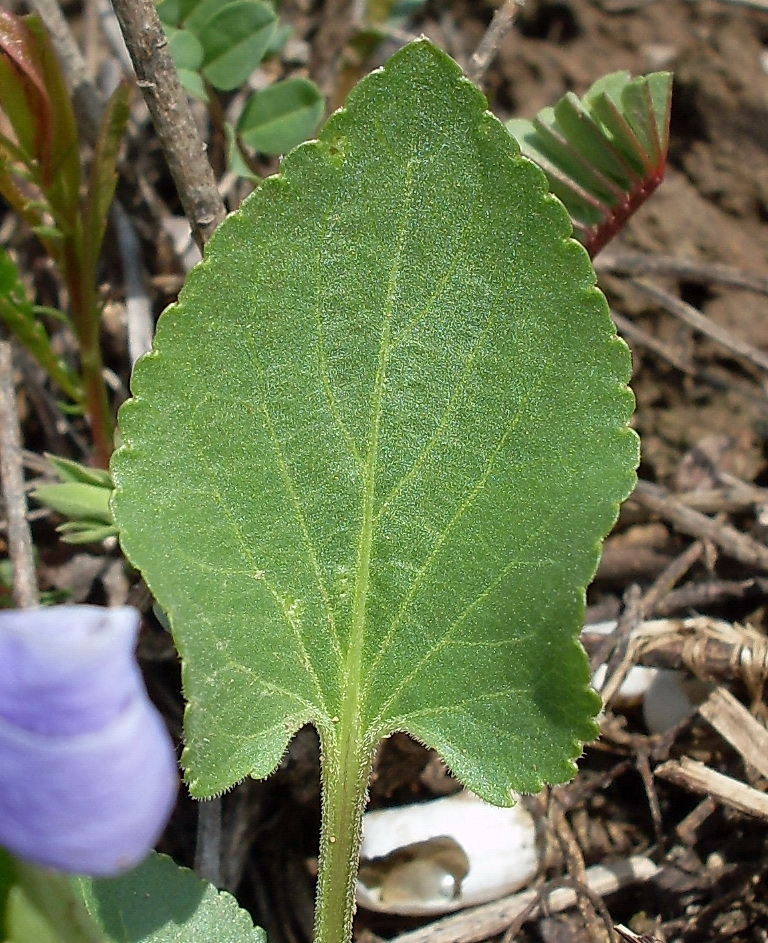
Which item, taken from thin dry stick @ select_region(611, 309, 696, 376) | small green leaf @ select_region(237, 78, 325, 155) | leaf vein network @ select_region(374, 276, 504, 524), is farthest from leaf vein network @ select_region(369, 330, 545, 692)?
thin dry stick @ select_region(611, 309, 696, 376)

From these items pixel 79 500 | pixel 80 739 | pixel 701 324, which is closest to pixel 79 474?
pixel 79 500

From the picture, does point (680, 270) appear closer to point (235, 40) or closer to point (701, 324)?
point (701, 324)

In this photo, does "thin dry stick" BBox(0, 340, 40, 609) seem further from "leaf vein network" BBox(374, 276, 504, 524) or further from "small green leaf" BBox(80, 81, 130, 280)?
"leaf vein network" BBox(374, 276, 504, 524)

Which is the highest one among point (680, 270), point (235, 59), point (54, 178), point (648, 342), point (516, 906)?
point (235, 59)

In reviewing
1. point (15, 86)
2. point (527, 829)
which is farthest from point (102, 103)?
point (527, 829)

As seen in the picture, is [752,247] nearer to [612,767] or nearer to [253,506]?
[612,767]

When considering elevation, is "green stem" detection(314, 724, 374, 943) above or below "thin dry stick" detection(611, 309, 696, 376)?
below

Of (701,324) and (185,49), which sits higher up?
(185,49)
